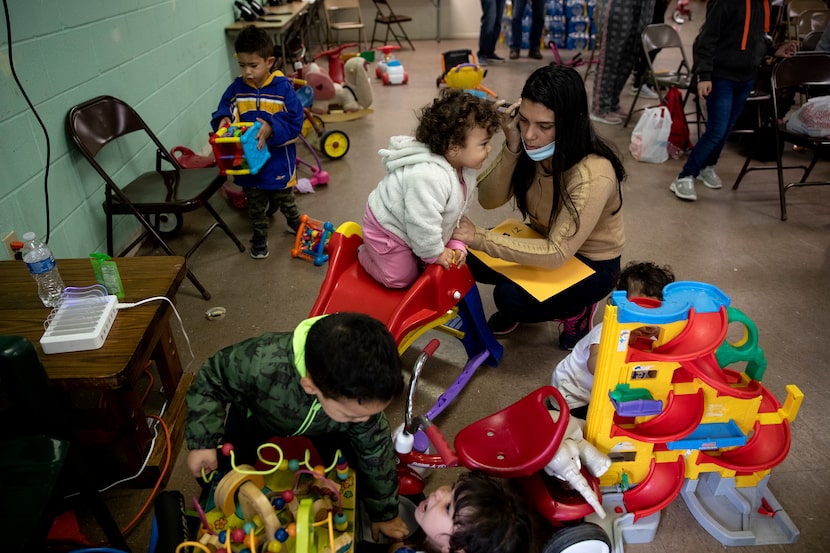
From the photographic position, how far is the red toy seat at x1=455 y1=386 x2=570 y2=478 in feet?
4.68

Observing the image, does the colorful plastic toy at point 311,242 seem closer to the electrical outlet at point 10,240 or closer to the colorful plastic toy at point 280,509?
the electrical outlet at point 10,240

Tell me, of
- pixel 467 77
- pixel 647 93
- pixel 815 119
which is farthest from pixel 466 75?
pixel 815 119

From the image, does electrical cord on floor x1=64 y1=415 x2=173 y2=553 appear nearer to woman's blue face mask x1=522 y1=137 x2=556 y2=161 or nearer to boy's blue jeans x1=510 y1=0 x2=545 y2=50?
woman's blue face mask x1=522 y1=137 x2=556 y2=161

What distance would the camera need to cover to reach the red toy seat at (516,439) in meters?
1.43

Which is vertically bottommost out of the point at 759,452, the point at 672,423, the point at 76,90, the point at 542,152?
the point at 759,452

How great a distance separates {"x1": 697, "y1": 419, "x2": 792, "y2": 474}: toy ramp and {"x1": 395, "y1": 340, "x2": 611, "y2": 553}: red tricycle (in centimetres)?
38

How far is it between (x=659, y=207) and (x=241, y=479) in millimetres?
3211

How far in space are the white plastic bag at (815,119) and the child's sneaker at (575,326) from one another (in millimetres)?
2039

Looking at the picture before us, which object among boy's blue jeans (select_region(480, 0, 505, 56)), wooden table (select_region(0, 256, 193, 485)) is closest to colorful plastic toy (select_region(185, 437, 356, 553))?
wooden table (select_region(0, 256, 193, 485))

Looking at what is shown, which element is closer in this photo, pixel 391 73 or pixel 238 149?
pixel 238 149

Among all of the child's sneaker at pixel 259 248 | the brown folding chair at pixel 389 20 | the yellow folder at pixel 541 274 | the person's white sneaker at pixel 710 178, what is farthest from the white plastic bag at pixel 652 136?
the brown folding chair at pixel 389 20

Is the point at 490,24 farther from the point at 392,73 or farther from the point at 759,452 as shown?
the point at 759,452

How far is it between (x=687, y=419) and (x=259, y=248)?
2.27m

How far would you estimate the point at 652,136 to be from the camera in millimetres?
4238
